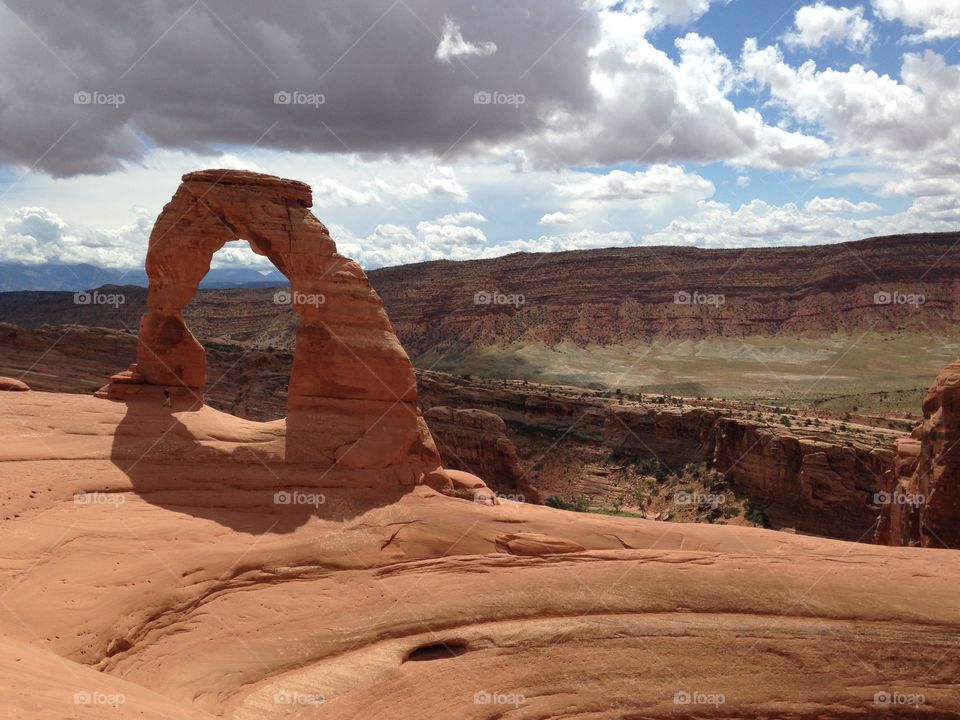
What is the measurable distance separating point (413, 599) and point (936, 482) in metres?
14.0

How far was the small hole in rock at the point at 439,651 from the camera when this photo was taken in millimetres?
13495

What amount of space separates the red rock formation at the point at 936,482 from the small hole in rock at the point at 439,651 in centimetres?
1334

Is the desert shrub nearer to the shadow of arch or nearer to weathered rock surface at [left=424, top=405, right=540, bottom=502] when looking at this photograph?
weathered rock surface at [left=424, top=405, right=540, bottom=502]

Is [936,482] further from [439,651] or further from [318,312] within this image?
[318,312]

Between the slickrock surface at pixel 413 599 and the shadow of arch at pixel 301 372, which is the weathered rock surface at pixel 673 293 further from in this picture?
the slickrock surface at pixel 413 599

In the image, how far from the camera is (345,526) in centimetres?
1648

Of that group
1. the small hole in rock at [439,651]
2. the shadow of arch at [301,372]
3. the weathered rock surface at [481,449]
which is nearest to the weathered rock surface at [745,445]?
the weathered rock surface at [481,449]

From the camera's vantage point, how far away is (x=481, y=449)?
40.2 metres

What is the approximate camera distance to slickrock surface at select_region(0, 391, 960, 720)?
485 inches

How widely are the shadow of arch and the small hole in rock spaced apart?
15.2 ft

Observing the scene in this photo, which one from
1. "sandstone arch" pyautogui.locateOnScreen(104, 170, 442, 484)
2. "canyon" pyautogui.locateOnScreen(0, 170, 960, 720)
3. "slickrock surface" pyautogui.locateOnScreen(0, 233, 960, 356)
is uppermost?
"slickrock surface" pyautogui.locateOnScreen(0, 233, 960, 356)

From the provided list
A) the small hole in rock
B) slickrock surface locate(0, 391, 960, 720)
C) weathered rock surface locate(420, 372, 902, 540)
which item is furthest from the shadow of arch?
weathered rock surface locate(420, 372, 902, 540)

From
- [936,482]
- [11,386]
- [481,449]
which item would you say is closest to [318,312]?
[11,386]

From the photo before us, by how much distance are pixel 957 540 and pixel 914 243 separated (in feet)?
388
